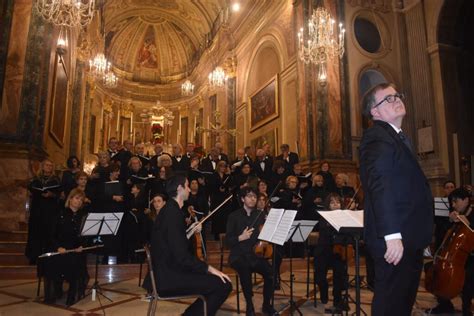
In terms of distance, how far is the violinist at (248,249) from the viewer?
14.9ft

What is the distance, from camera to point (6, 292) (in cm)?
552

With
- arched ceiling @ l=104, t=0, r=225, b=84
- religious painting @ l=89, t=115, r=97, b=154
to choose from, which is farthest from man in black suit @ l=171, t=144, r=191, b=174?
arched ceiling @ l=104, t=0, r=225, b=84

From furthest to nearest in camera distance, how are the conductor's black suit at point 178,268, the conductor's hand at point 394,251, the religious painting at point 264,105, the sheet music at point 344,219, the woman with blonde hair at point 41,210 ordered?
1. the religious painting at point 264,105
2. the woman with blonde hair at point 41,210
3. the sheet music at point 344,219
4. the conductor's black suit at point 178,268
5. the conductor's hand at point 394,251

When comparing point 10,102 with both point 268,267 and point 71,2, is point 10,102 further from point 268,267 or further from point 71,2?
point 268,267

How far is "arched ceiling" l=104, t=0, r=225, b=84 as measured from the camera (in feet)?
80.4

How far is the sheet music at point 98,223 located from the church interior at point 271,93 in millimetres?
912

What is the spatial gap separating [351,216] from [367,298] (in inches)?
90.2

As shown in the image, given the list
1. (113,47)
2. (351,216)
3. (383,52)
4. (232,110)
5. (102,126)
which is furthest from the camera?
(113,47)

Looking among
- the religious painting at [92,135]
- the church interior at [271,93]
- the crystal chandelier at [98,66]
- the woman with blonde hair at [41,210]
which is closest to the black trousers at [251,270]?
the church interior at [271,93]

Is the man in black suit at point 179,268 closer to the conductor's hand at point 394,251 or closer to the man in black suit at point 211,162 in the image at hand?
the conductor's hand at point 394,251

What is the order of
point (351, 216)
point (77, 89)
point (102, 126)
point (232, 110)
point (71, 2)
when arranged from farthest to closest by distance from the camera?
1. point (102, 126)
2. point (232, 110)
3. point (77, 89)
4. point (71, 2)
5. point (351, 216)

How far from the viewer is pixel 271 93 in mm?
15102

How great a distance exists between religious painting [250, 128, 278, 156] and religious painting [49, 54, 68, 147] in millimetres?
6577

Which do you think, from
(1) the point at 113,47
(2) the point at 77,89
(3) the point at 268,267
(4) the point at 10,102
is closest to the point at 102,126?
(1) the point at 113,47
